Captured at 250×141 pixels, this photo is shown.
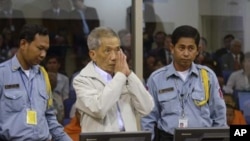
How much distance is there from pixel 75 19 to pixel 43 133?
2.57 metres

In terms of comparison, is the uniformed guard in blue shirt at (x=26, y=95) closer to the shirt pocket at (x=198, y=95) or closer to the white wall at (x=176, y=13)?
the shirt pocket at (x=198, y=95)

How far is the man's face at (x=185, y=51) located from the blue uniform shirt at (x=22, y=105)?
3.10ft

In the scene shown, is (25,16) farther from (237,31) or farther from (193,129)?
(193,129)

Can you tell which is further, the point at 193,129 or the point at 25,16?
the point at 25,16

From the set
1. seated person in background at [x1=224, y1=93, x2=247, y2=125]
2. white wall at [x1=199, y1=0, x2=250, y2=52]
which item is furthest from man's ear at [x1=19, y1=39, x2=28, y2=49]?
white wall at [x1=199, y1=0, x2=250, y2=52]

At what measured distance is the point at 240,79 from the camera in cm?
652

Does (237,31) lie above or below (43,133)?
above

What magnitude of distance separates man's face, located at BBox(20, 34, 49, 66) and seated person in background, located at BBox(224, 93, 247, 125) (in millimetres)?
2845

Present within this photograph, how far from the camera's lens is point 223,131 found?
283 centimetres

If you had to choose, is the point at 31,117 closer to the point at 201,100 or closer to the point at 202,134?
the point at 201,100

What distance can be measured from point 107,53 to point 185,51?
0.73m

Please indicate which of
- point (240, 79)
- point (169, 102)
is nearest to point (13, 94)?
point (169, 102)

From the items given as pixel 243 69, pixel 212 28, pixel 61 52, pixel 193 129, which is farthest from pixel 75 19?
pixel 193 129

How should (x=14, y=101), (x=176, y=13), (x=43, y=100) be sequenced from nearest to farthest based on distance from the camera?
(x=14, y=101) < (x=43, y=100) < (x=176, y=13)
